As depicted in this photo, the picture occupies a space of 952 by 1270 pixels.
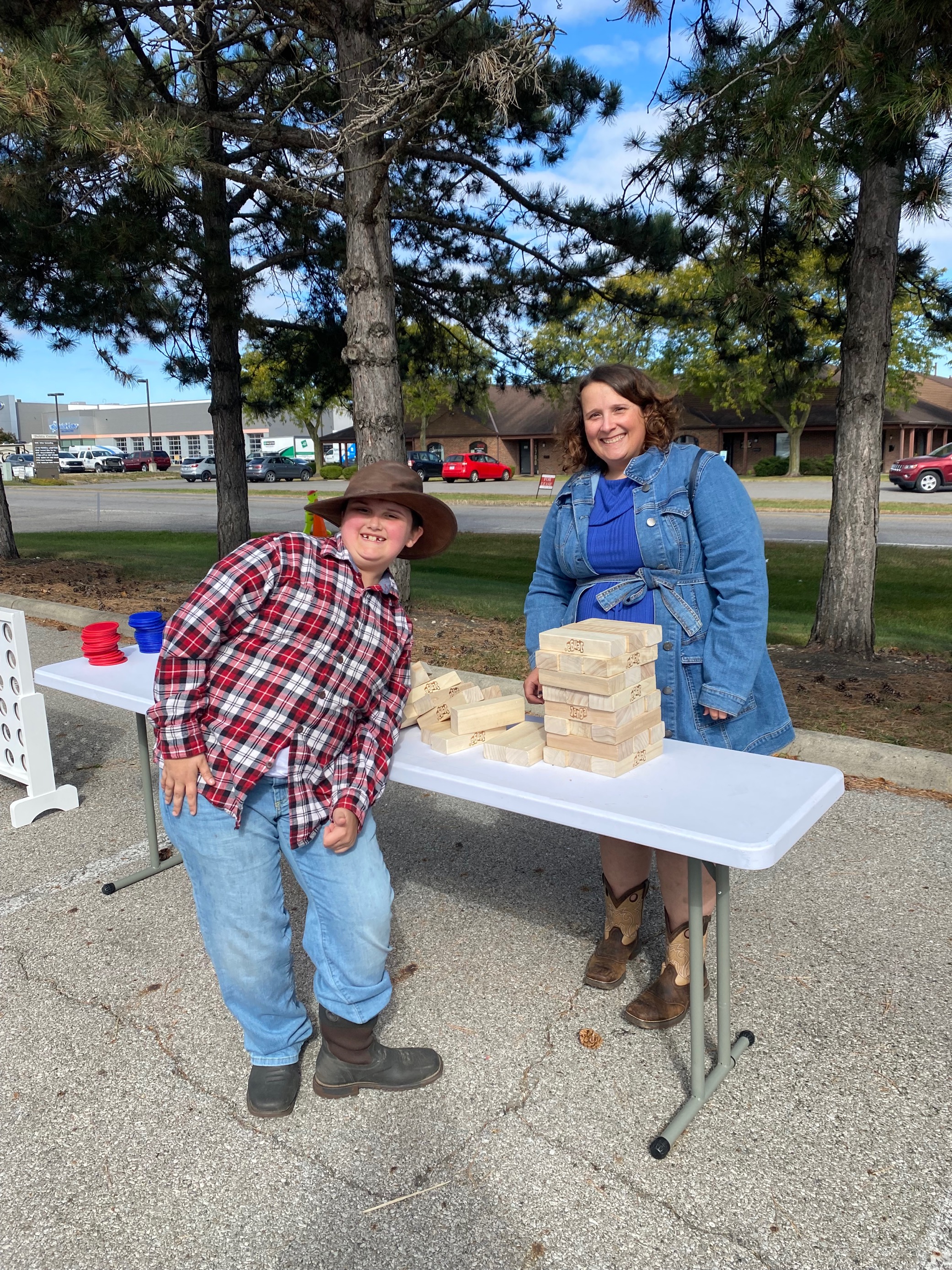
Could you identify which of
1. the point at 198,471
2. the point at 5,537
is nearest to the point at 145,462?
the point at 198,471

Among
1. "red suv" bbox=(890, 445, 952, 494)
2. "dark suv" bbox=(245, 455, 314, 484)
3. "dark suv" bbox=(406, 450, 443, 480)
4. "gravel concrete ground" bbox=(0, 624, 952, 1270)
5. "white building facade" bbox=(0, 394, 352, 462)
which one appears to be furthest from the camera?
"white building facade" bbox=(0, 394, 352, 462)

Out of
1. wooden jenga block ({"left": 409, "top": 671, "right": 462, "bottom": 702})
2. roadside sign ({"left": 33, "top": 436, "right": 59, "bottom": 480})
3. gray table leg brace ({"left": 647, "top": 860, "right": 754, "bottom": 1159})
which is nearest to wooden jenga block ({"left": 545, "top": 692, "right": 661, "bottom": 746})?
gray table leg brace ({"left": 647, "top": 860, "right": 754, "bottom": 1159})

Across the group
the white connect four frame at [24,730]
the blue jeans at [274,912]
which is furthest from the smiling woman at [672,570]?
the white connect four frame at [24,730]

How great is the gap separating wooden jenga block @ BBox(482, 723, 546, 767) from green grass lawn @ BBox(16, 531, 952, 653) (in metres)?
5.21

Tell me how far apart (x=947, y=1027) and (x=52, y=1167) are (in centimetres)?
249

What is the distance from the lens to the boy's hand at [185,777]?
2.22 meters

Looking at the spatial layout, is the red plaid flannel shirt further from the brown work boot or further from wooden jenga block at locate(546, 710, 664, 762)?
the brown work boot

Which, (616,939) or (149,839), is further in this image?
(149,839)

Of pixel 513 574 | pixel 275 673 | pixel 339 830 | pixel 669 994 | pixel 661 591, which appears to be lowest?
pixel 513 574

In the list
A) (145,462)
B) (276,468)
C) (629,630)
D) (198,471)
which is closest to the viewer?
(629,630)

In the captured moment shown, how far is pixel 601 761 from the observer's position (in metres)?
2.51

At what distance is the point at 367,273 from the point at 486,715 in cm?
535

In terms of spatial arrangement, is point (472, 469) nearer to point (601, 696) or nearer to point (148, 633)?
point (148, 633)

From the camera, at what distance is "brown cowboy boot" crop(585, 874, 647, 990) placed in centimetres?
310
